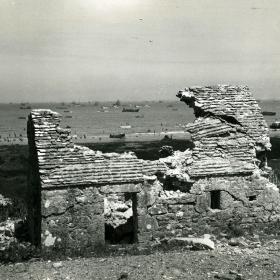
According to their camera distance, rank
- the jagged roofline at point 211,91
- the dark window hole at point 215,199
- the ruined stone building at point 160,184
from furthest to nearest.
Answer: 1. the jagged roofline at point 211,91
2. the dark window hole at point 215,199
3. the ruined stone building at point 160,184

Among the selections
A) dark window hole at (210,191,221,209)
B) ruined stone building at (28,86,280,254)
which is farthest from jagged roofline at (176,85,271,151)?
dark window hole at (210,191,221,209)

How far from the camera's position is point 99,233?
13555 millimetres

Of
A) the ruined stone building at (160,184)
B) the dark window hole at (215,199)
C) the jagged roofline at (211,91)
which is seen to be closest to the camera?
the ruined stone building at (160,184)

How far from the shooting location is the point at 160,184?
14297mm

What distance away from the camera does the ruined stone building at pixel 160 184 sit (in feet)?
43.4

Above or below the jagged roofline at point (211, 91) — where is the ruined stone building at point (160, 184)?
below

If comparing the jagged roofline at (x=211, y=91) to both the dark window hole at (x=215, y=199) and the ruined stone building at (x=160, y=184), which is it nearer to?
the ruined stone building at (x=160, y=184)

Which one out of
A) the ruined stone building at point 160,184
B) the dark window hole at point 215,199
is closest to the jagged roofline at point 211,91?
the ruined stone building at point 160,184

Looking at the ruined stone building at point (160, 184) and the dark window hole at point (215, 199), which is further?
the dark window hole at point (215, 199)

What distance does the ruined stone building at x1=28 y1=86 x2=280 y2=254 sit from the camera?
13.2 m

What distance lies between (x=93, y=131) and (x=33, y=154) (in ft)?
217

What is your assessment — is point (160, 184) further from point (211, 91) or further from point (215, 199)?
point (211, 91)

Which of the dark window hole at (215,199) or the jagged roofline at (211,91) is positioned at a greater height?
the jagged roofline at (211,91)

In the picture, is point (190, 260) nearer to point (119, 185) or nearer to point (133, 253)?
point (133, 253)
